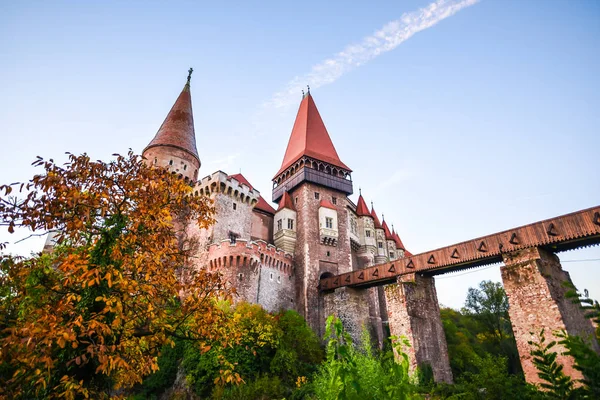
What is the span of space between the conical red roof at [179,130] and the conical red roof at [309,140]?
9.57m

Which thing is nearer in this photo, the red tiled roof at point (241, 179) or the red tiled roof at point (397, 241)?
the red tiled roof at point (241, 179)

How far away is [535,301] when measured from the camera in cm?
1628

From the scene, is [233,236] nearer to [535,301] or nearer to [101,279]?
[535,301]

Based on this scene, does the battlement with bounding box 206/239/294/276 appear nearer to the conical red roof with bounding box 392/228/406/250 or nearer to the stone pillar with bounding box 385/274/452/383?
the stone pillar with bounding box 385/274/452/383

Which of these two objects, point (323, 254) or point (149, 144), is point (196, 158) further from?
point (323, 254)

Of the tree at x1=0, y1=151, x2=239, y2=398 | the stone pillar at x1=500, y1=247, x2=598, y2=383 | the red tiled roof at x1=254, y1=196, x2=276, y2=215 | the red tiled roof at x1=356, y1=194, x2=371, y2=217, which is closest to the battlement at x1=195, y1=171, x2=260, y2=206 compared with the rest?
the red tiled roof at x1=254, y1=196, x2=276, y2=215

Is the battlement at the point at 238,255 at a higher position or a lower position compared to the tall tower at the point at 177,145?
lower

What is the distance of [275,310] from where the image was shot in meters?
26.5

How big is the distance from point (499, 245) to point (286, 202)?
18478 mm

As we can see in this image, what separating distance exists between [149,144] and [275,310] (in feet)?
59.2

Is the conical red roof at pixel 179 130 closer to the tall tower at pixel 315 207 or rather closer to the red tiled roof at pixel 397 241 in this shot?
the tall tower at pixel 315 207

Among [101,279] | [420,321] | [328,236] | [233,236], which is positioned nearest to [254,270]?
[233,236]

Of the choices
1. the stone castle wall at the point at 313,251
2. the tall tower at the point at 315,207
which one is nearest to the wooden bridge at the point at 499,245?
the stone castle wall at the point at 313,251

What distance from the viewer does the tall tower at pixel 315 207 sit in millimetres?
28719
